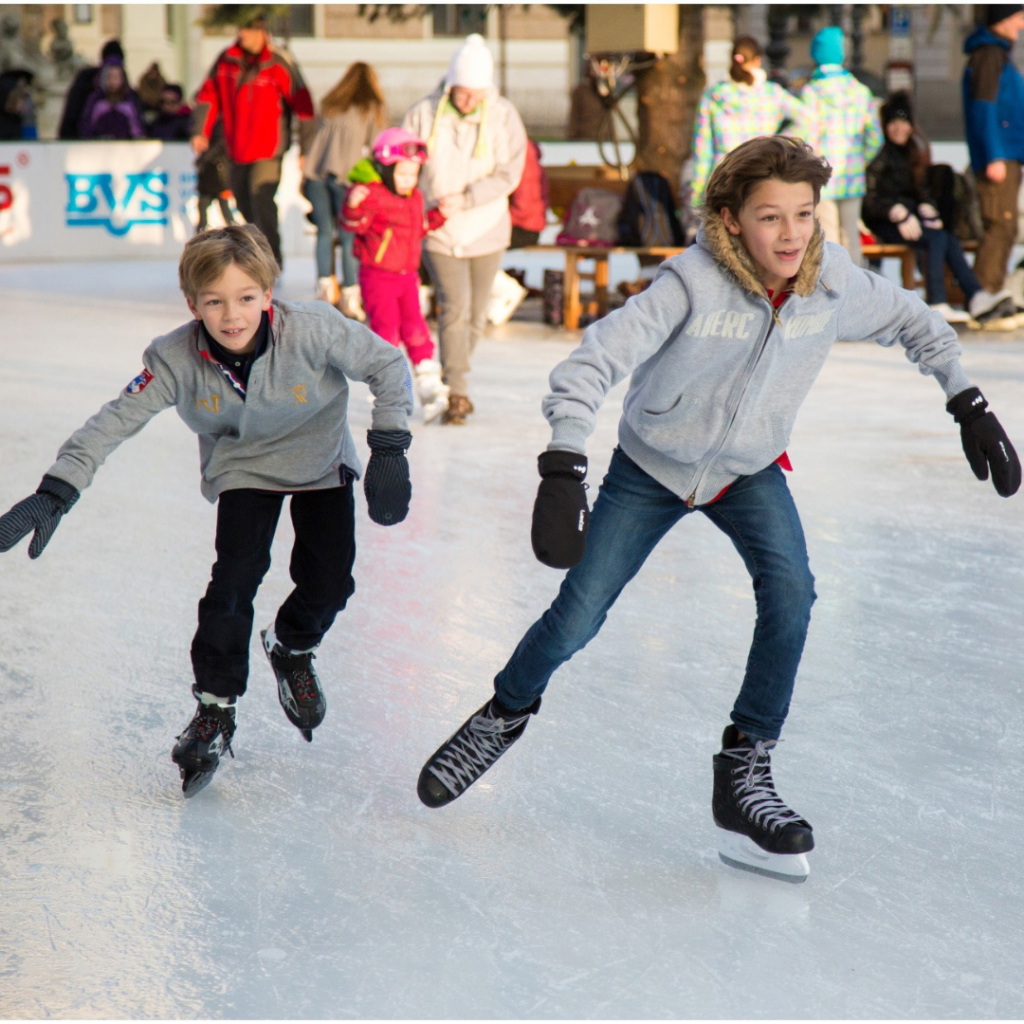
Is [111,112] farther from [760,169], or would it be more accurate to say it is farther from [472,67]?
[760,169]

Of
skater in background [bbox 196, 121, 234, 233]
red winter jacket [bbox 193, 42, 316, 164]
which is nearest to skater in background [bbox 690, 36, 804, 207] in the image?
red winter jacket [bbox 193, 42, 316, 164]

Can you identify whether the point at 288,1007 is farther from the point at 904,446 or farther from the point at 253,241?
the point at 904,446

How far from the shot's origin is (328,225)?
958 cm

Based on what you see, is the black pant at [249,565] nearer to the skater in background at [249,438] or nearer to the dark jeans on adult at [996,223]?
the skater in background at [249,438]

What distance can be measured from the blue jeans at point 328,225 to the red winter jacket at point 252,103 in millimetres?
345

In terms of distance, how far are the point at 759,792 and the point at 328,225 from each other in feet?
25.5

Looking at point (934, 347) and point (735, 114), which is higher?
point (735, 114)

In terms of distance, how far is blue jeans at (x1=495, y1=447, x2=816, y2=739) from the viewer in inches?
89.7

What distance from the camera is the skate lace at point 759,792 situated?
2.24m

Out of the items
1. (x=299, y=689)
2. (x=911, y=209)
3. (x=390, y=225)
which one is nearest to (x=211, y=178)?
(x=911, y=209)

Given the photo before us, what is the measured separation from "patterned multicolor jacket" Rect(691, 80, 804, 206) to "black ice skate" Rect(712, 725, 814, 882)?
586 centimetres

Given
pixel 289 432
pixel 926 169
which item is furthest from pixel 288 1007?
pixel 926 169

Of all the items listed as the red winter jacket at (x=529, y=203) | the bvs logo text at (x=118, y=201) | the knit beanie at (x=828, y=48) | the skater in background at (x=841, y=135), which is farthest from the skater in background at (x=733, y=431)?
the bvs logo text at (x=118, y=201)

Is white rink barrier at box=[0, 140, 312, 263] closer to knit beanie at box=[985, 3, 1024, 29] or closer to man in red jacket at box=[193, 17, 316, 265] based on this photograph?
man in red jacket at box=[193, 17, 316, 265]
